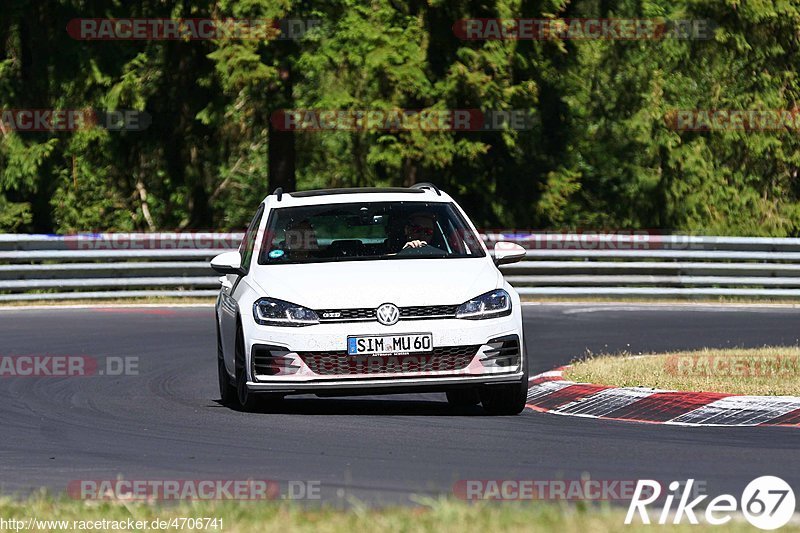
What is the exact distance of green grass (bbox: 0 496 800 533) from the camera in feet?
22.0

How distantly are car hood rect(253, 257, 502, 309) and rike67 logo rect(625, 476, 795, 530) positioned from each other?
10.5 feet

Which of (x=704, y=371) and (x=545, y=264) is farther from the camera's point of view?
(x=545, y=264)

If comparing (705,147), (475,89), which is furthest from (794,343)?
(705,147)

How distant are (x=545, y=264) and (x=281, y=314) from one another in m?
15.5

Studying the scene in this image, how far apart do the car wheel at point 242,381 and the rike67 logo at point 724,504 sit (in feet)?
13.4

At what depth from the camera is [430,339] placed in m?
11.1

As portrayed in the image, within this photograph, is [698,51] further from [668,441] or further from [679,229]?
[668,441]

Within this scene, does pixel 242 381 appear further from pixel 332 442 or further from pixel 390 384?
pixel 332 442

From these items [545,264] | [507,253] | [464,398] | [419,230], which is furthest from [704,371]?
[545,264]

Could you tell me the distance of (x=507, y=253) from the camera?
12.2 meters

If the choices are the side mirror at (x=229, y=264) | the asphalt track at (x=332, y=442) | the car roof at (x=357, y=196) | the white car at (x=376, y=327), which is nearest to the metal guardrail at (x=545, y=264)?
the asphalt track at (x=332, y=442)

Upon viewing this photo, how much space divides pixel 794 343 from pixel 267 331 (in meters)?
9.06

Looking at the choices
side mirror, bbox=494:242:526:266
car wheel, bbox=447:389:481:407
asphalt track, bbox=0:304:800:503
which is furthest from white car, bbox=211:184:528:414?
car wheel, bbox=447:389:481:407

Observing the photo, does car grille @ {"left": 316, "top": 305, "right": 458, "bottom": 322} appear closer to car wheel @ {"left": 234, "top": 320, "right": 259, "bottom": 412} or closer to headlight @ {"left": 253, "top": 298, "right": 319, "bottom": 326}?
headlight @ {"left": 253, "top": 298, "right": 319, "bottom": 326}
